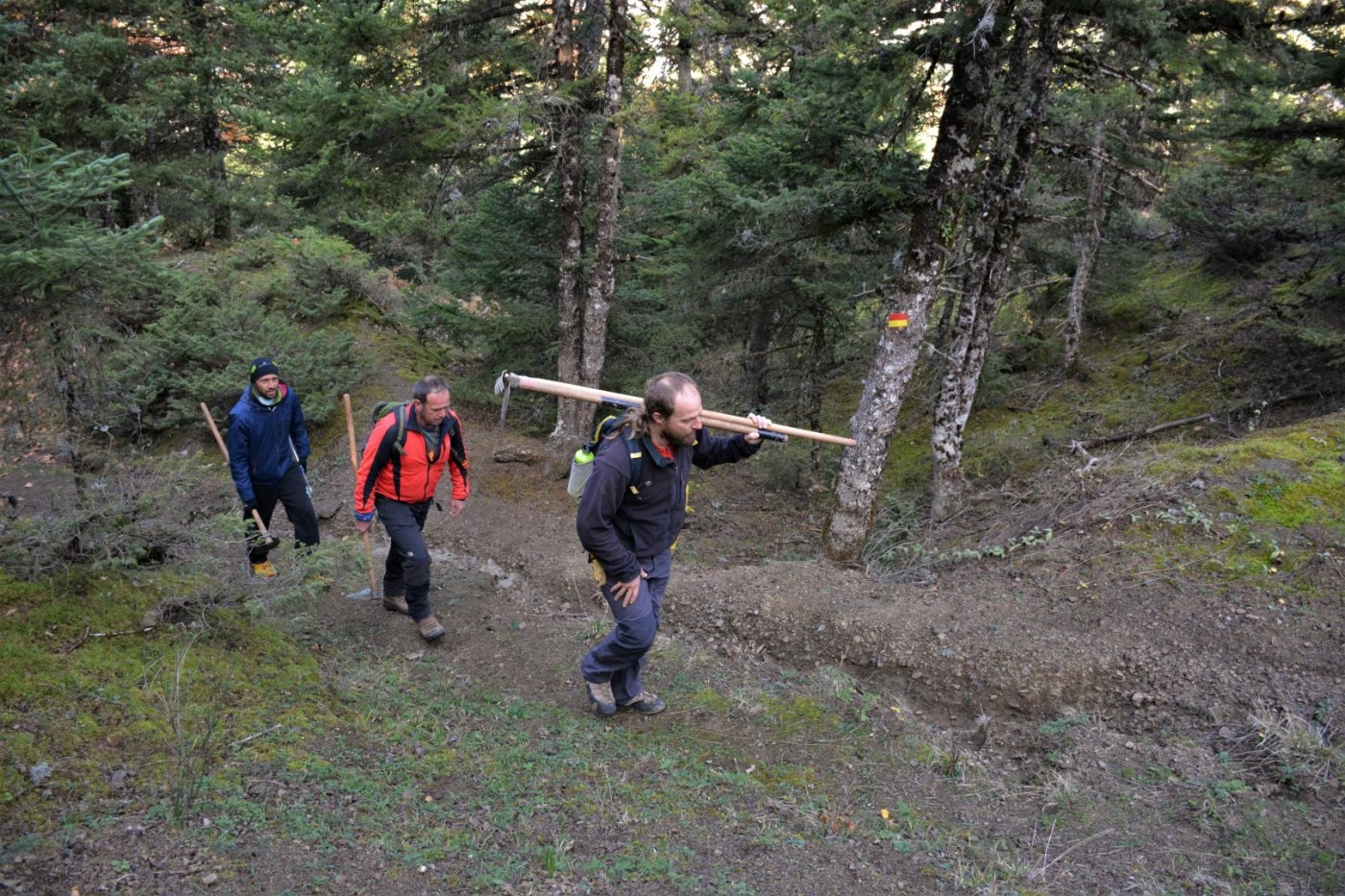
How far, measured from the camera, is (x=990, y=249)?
10.2m

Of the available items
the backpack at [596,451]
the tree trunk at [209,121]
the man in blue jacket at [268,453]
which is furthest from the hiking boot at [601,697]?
the tree trunk at [209,121]

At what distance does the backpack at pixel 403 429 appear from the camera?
5953 millimetres

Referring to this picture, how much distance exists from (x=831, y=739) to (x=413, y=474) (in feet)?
12.6

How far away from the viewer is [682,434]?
449 cm

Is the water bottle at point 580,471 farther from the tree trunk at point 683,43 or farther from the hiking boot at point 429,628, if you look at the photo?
the tree trunk at point 683,43

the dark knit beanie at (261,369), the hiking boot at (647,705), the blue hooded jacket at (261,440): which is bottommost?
the hiking boot at (647,705)

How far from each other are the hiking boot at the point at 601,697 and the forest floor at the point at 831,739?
4.6 inches

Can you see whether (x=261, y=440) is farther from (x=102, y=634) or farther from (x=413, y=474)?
(x=102, y=634)

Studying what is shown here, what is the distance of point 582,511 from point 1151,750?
13.8 feet

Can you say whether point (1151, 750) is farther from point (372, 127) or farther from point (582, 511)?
point (372, 127)

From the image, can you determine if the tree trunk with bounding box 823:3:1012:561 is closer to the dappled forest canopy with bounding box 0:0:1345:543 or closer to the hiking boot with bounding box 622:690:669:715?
the dappled forest canopy with bounding box 0:0:1345:543

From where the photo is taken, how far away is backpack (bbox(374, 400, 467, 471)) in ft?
19.5

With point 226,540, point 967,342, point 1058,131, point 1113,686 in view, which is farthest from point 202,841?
point 1058,131

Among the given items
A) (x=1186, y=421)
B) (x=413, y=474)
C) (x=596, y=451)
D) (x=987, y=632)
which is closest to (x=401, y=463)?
(x=413, y=474)
